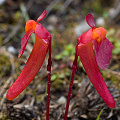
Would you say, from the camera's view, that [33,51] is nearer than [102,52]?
No

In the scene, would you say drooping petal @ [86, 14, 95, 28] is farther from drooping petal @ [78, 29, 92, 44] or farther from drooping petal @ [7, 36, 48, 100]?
drooping petal @ [7, 36, 48, 100]

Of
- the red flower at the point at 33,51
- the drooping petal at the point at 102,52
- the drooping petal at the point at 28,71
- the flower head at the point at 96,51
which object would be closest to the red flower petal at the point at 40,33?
the red flower at the point at 33,51

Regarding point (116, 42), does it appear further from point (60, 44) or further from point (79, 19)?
point (79, 19)

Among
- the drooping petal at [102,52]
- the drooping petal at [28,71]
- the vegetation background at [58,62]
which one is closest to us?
the drooping petal at [102,52]

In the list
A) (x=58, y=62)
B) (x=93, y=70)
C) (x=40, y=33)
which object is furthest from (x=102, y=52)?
(x=58, y=62)

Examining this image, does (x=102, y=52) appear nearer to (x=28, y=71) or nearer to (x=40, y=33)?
(x=40, y=33)

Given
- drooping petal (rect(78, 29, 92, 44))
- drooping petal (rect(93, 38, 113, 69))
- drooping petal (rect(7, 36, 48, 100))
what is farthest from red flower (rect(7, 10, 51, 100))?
drooping petal (rect(93, 38, 113, 69))

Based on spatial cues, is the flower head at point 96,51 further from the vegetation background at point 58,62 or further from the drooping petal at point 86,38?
the vegetation background at point 58,62

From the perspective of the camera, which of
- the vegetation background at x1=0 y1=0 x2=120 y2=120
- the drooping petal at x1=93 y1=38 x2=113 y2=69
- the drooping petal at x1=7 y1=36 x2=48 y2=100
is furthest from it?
the vegetation background at x1=0 y1=0 x2=120 y2=120
